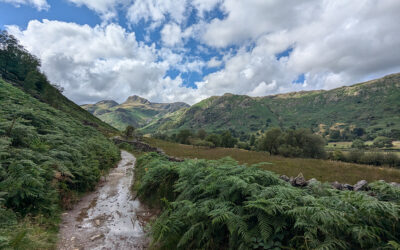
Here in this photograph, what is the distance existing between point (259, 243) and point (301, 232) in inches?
38.4

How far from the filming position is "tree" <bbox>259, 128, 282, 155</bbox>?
48.2 metres

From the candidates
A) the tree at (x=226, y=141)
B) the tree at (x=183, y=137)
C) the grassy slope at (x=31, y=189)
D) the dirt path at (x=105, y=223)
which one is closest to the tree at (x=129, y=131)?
the tree at (x=183, y=137)

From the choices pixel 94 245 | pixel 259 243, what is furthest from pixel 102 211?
pixel 259 243

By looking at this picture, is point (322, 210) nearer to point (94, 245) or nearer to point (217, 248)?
point (217, 248)

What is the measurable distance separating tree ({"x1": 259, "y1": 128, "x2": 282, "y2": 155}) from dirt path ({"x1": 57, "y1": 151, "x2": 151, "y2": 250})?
44397mm

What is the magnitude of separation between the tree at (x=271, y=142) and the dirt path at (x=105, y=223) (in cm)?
4440

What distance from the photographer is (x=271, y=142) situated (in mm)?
49562

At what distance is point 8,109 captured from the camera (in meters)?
14.1

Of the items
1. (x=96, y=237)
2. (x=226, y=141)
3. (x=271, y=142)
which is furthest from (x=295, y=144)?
(x=96, y=237)

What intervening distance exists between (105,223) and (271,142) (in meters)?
48.3

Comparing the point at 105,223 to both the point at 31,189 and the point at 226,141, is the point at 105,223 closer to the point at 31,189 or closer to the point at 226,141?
the point at 31,189

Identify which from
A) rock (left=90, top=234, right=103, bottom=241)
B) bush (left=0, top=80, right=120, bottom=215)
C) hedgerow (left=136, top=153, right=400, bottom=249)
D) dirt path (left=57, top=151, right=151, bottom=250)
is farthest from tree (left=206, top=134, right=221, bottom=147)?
rock (left=90, top=234, right=103, bottom=241)

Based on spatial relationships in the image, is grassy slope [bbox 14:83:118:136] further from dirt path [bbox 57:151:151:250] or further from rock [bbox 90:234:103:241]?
rock [bbox 90:234:103:241]

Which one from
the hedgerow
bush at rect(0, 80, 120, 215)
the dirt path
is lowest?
the dirt path
